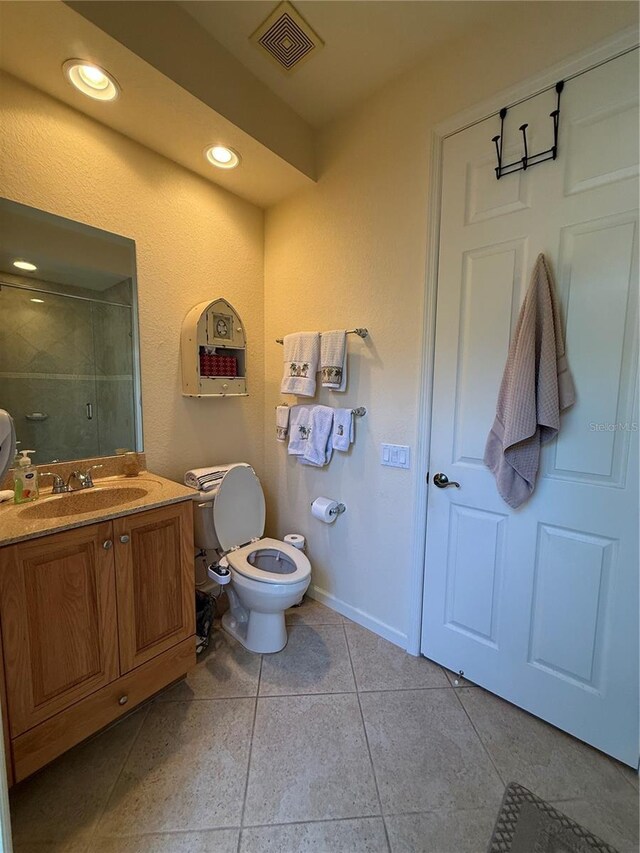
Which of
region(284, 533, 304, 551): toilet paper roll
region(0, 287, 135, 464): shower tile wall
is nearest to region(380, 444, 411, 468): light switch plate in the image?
region(284, 533, 304, 551): toilet paper roll

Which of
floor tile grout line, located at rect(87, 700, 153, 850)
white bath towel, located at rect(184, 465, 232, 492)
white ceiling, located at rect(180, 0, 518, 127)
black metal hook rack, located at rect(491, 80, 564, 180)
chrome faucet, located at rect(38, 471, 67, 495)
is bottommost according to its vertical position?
floor tile grout line, located at rect(87, 700, 153, 850)

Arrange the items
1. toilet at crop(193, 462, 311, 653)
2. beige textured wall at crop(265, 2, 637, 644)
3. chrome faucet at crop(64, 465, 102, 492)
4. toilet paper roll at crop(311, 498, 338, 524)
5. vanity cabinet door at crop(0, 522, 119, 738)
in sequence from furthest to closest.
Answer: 1. toilet paper roll at crop(311, 498, 338, 524)
2. toilet at crop(193, 462, 311, 653)
3. chrome faucet at crop(64, 465, 102, 492)
4. beige textured wall at crop(265, 2, 637, 644)
5. vanity cabinet door at crop(0, 522, 119, 738)

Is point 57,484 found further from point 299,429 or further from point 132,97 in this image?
point 132,97

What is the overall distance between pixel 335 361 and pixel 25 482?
4.82 feet

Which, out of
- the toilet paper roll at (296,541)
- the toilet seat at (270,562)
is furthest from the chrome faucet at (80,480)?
the toilet paper roll at (296,541)

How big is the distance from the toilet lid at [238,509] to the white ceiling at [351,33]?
1.96m

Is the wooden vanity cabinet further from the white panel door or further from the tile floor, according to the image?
the white panel door

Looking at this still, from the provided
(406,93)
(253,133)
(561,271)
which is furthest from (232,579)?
(406,93)

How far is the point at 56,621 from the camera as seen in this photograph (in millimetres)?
1152

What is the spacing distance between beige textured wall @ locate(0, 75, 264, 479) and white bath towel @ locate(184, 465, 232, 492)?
0.14 m

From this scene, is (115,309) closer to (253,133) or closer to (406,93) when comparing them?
(253,133)

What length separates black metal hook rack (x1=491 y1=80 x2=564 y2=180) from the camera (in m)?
1.25

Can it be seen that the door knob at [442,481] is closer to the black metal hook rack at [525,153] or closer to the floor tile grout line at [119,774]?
the black metal hook rack at [525,153]

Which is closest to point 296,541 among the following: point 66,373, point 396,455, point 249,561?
point 249,561
